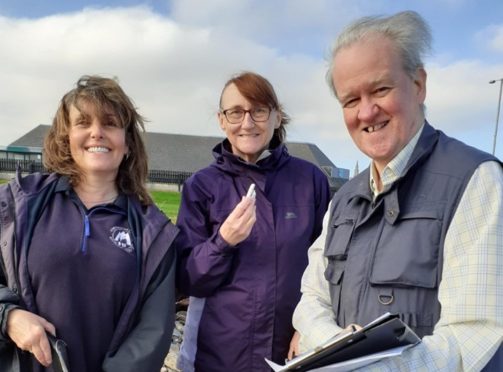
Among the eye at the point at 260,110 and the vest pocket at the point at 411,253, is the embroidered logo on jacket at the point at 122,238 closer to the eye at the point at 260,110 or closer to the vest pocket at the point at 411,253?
the eye at the point at 260,110

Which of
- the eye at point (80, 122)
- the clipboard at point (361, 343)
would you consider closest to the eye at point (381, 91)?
the clipboard at point (361, 343)

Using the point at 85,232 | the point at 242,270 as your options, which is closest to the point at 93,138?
the point at 85,232

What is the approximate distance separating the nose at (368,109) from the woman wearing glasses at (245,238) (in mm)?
870

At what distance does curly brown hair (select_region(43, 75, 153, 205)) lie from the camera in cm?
245

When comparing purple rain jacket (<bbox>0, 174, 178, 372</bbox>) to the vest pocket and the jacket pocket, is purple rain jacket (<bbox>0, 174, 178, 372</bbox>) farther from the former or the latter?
the vest pocket

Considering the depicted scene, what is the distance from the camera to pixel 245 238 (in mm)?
2537

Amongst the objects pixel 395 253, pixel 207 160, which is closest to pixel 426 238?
pixel 395 253

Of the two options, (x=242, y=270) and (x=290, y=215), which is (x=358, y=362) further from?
(x=290, y=215)

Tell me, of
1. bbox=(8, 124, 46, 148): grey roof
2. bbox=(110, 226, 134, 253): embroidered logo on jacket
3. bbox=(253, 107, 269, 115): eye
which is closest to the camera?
bbox=(110, 226, 134, 253): embroidered logo on jacket

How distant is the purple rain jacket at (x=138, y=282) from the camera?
83.2 inches

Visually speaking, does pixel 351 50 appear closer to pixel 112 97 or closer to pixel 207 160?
pixel 112 97

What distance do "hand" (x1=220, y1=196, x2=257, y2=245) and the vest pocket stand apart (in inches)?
34.8

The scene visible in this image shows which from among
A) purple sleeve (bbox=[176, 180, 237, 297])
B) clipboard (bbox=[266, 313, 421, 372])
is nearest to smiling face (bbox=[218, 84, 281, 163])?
purple sleeve (bbox=[176, 180, 237, 297])

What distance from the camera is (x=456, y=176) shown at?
1616 millimetres
